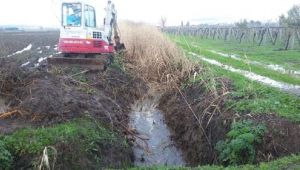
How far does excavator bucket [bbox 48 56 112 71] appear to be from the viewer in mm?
15484

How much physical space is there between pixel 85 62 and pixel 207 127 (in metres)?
7.14

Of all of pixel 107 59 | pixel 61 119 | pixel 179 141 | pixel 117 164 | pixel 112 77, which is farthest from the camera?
pixel 107 59

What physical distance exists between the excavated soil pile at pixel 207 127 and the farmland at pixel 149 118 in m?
0.02

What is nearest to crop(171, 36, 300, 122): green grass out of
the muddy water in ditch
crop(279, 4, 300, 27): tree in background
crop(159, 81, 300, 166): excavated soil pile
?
crop(159, 81, 300, 166): excavated soil pile

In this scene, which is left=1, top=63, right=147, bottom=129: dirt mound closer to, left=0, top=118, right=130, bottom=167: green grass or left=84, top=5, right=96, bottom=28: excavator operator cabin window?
left=0, top=118, right=130, bottom=167: green grass

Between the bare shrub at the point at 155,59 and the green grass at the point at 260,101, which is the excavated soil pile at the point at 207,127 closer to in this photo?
the green grass at the point at 260,101

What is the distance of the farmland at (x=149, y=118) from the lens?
7.53 m

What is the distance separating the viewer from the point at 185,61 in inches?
595

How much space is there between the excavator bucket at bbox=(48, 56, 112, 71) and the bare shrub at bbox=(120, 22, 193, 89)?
1529 millimetres

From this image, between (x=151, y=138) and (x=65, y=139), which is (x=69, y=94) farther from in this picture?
(x=65, y=139)

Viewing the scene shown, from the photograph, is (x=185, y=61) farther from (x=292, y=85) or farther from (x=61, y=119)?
(x=61, y=119)

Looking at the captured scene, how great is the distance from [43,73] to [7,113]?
3753 millimetres

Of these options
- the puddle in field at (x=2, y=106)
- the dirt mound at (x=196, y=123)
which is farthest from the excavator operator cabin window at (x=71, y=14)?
the puddle in field at (x=2, y=106)

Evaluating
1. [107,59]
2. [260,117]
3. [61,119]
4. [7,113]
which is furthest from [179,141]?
[107,59]
